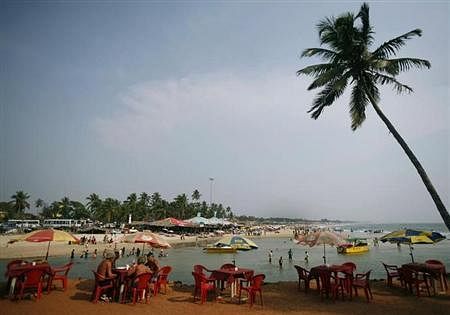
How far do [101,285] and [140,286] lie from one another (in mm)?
1163

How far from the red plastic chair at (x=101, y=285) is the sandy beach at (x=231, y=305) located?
0.25 metres

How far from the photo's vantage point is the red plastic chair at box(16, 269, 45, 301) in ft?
29.3

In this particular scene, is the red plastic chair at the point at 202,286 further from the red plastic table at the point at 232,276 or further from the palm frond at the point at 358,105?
the palm frond at the point at 358,105

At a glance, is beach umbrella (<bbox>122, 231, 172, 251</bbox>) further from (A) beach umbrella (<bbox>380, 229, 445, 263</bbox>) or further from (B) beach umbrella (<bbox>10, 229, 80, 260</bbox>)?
(A) beach umbrella (<bbox>380, 229, 445, 263</bbox>)

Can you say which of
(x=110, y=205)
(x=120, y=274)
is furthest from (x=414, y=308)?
(x=110, y=205)

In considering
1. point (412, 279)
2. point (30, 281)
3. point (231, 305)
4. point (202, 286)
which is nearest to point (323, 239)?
point (412, 279)

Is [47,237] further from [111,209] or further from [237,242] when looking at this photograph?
[111,209]

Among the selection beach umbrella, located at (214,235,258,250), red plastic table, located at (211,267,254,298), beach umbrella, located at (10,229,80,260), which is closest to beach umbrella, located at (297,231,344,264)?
beach umbrella, located at (214,235,258,250)

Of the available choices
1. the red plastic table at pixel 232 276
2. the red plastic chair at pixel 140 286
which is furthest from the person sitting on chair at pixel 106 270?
the red plastic table at pixel 232 276

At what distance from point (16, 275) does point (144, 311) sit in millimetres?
4007

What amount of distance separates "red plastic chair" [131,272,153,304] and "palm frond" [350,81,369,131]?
39.7ft

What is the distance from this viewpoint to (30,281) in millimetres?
8984

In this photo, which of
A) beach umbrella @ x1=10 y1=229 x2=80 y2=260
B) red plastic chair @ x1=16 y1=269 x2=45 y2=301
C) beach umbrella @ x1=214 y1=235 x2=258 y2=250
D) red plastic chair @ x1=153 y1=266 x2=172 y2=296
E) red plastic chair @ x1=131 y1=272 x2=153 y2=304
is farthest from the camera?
beach umbrella @ x1=214 y1=235 x2=258 y2=250

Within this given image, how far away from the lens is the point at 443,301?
9.62 metres
